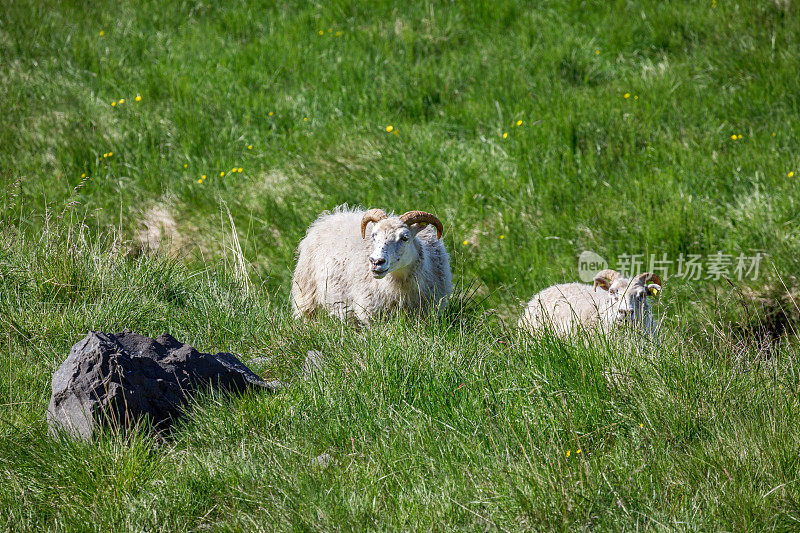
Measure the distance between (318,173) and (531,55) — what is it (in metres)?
3.35

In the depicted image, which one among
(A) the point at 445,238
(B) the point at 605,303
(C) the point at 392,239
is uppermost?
(C) the point at 392,239

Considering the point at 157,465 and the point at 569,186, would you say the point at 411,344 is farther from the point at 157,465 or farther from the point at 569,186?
the point at 569,186

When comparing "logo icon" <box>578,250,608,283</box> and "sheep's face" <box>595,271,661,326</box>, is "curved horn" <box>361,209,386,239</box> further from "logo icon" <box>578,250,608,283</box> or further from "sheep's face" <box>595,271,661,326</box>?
"logo icon" <box>578,250,608,283</box>

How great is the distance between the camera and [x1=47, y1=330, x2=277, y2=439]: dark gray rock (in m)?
4.02

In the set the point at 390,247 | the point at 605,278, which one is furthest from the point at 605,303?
the point at 390,247

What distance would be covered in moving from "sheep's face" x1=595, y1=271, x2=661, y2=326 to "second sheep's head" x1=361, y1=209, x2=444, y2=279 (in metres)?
1.55

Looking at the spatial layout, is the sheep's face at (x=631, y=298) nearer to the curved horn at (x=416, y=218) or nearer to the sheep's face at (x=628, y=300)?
the sheep's face at (x=628, y=300)

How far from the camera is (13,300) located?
562 cm

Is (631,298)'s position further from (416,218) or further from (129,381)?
(129,381)

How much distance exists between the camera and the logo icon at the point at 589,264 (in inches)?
304

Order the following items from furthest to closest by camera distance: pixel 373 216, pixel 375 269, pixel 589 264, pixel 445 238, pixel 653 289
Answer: pixel 445 238, pixel 589 264, pixel 373 216, pixel 653 289, pixel 375 269

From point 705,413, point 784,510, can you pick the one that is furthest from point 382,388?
point 784,510

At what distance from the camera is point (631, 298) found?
18.9 feet

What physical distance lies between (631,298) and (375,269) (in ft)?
6.34
